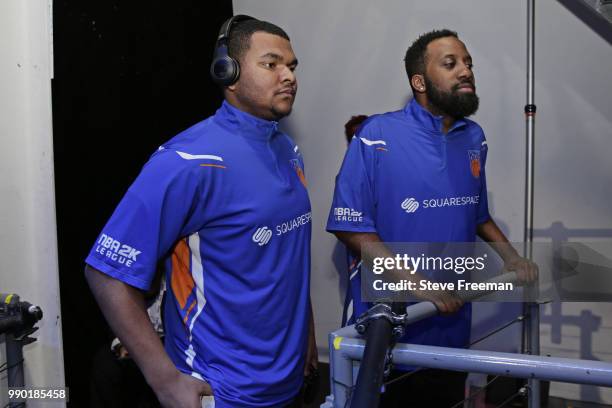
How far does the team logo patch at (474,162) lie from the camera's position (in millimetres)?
1865

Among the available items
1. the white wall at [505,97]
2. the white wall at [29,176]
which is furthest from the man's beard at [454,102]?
the white wall at [29,176]

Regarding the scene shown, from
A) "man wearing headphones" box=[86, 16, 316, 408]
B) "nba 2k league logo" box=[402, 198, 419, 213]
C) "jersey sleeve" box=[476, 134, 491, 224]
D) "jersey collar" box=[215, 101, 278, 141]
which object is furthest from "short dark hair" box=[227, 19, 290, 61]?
"jersey sleeve" box=[476, 134, 491, 224]

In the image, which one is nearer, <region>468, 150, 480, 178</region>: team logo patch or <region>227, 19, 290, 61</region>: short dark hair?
<region>227, 19, 290, 61</region>: short dark hair

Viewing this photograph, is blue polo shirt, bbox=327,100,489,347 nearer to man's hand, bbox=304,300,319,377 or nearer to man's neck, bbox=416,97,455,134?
man's neck, bbox=416,97,455,134

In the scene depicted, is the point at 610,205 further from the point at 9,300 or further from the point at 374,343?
the point at 9,300

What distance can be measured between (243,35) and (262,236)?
0.54 metres

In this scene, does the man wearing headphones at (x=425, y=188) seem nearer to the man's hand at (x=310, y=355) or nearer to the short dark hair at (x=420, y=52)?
the short dark hair at (x=420, y=52)

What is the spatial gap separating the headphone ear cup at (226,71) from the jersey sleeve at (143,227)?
1.11 feet

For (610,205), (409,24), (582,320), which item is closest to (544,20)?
(409,24)

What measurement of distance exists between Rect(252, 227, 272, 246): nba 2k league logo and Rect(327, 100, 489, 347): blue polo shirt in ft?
1.73

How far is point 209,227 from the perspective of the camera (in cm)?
117

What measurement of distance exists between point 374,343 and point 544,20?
8.03ft

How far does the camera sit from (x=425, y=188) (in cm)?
173

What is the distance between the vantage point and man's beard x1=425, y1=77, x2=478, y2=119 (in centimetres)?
184
